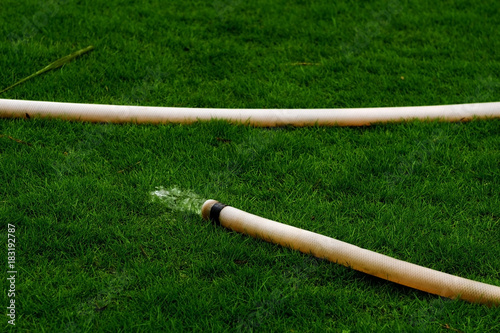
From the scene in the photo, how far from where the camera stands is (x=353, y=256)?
2.84 metres

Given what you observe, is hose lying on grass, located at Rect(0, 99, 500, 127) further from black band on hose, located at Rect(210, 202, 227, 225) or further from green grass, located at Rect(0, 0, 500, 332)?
black band on hose, located at Rect(210, 202, 227, 225)

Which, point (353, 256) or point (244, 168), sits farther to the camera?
point (244, 168)

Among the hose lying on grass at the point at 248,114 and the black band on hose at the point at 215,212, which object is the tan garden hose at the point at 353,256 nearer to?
the black band on hose at the point at 215,212

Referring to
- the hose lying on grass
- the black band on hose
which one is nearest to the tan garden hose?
the black band on hose

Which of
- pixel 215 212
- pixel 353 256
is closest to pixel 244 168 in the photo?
Answer: pixel 215 212

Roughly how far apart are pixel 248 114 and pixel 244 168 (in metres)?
0.67

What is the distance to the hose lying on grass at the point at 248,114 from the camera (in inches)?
164

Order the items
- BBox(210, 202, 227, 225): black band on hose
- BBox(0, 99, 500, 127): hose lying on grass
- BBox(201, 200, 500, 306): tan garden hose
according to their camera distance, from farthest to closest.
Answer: BBox(0, 99, 500, 127): hose lying on grass < BBox(210, 202, 227, 225): black band on hose < BBox(201, 200, 500, 306): tan garden hose

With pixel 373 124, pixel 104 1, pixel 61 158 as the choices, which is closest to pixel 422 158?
pixel 373 124

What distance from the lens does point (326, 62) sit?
208 inches

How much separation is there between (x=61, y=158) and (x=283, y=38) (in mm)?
3005

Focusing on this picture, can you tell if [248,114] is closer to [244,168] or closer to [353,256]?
[244,168]

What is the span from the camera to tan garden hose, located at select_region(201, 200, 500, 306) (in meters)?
2.66

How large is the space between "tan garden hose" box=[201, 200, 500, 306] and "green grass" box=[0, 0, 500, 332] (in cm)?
6
